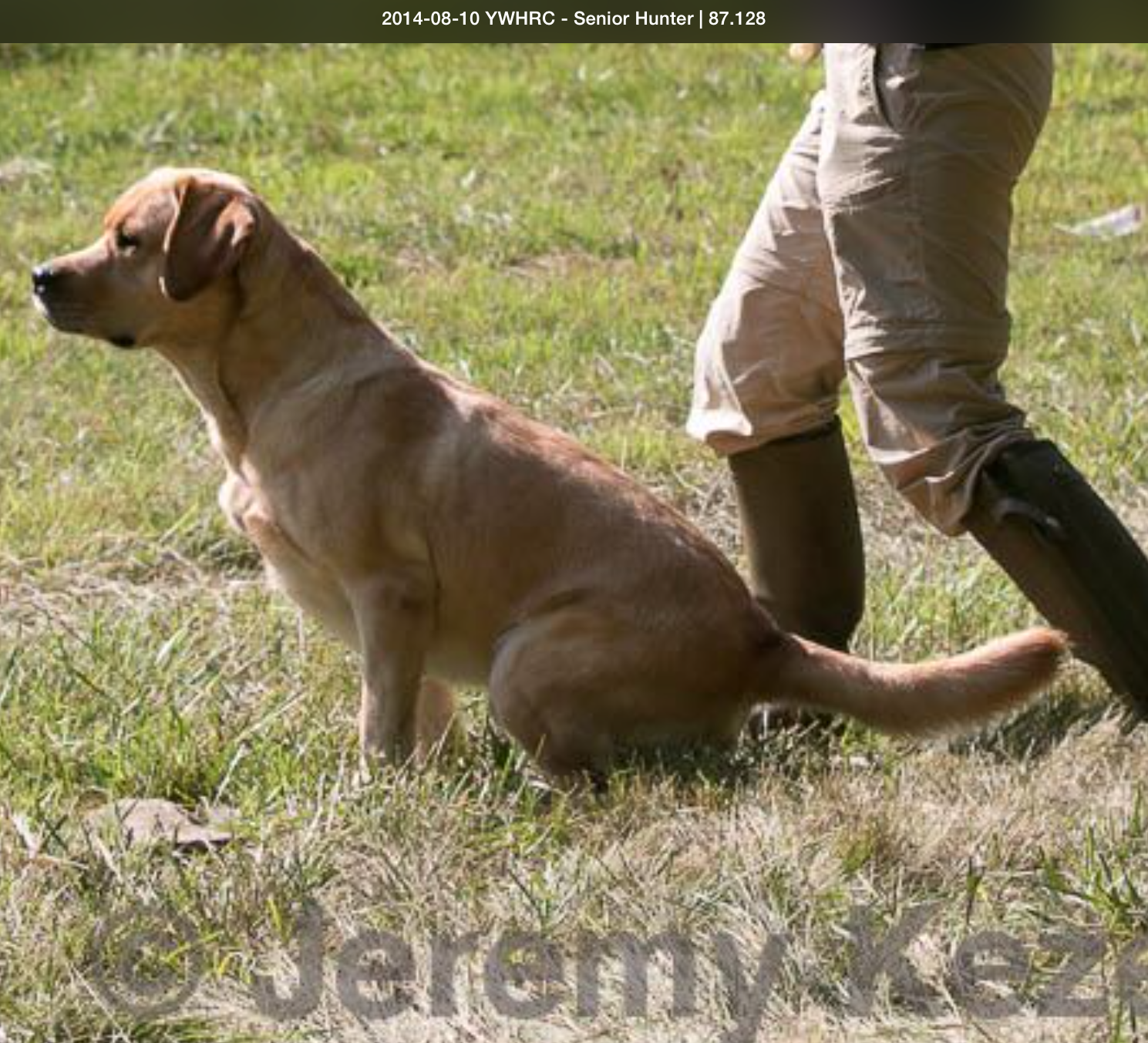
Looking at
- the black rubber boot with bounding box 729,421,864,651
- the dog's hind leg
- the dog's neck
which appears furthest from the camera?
the black rubber boot with bounding box 729,421,864,651

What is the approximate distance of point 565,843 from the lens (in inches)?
171

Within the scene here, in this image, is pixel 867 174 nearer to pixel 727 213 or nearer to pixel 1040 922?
pixel 1040 922

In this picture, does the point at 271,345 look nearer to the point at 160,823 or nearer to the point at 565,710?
the point at 565,710

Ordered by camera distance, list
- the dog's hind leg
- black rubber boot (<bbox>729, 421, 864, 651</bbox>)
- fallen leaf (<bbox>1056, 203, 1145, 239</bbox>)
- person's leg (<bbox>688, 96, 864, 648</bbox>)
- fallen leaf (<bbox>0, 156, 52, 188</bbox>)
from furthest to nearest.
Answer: fallen leaf (<bbox>0, 156, 52, 188</bbox>) < fallen leaf (<bbox>1056, 203, 1145, 239</bbox>) < black rubber boot (<bbox>729, 421, 864, 651</bbox>) < person's leg (<bbox>688, 96, 864, 648</bbox>) < the dog's hind leg

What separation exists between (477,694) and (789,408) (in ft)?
2.85

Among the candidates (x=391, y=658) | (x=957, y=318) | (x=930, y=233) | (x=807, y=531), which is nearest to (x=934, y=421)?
(x=957, y=318)

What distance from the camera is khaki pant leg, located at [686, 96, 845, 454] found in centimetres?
513

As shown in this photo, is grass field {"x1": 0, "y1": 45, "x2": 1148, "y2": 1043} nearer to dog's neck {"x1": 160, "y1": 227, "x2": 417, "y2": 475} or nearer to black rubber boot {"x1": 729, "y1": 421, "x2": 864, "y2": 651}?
black rubber boot {"x1": 729, "y1": 421, "x2": 864, "y2": 651}

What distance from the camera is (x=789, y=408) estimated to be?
5254mm

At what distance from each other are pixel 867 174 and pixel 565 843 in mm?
1303

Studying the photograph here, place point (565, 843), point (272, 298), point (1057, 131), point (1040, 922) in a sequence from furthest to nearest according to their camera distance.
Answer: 1. point (1057, 131)
2. point (272, 298)
3. point (565, 843)
4. point (1040, 922)

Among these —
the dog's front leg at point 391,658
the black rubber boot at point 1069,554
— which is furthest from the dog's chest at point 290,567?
the black rubber boot at point 1069,554

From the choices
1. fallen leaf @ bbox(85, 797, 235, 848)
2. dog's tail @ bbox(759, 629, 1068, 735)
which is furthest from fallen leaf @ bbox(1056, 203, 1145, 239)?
fallen leaf @ bbox(85, 797, 235, 848)

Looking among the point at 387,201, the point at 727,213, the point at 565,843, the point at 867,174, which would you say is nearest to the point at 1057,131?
the point at 727,213
